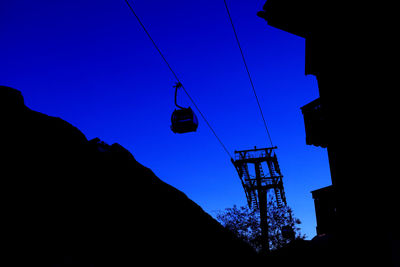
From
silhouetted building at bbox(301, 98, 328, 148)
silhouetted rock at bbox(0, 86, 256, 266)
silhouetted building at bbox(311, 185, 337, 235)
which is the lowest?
silhouetted rock at bbox(0, 86, 256, 266)

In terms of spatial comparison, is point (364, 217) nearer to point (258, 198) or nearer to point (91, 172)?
point (91, 172)

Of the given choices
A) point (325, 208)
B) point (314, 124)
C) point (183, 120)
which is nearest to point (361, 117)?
point (314, 124)

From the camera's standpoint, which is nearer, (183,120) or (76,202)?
(76,202)

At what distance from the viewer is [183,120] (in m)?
8.35

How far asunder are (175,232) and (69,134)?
4.89 feet

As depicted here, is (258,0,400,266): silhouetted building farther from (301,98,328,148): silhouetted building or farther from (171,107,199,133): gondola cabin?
(171,107,199,133): gondola cabin

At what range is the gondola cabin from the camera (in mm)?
8352

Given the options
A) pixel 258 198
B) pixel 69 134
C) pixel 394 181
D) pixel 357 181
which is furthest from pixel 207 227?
pixel 258 198

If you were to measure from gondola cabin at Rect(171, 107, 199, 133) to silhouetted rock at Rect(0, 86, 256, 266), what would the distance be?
5594 millimetres

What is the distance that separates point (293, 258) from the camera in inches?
310

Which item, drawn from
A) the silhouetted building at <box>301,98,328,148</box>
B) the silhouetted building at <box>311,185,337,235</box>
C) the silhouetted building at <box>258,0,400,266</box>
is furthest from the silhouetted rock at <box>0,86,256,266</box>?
the silhouetted building at <box>311,185,337,235</box>

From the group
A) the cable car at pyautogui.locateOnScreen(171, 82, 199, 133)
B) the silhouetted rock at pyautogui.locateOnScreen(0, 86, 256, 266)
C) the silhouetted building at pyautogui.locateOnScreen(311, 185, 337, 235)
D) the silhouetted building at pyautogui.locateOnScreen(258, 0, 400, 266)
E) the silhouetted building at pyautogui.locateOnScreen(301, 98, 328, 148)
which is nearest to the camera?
the silhouetted rock at pyautogui.locateOnScreen(0, 86, 256, 266)

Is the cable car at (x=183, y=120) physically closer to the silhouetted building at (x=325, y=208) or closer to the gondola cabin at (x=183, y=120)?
the gondola cabin at (x=183, y=120)

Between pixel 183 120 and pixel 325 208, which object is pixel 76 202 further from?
pixel 325 208
